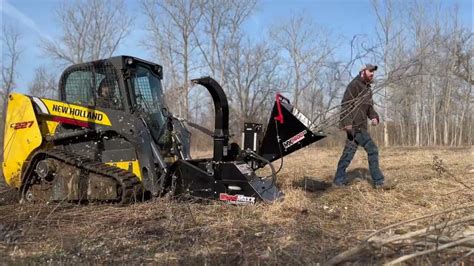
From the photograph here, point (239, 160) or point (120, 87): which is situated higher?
point (120, 87)

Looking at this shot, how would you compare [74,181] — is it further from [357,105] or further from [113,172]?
[357,105]

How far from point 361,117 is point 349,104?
0.35 meters

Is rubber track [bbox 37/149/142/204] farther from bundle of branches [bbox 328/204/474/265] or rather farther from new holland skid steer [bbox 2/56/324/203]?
bundle of branches [bbox 328/204/474/265]

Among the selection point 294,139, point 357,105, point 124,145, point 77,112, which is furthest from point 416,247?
point 77,112

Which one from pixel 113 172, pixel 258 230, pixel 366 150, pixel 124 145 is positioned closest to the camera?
pixel 258 230

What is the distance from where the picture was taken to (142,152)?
655cm

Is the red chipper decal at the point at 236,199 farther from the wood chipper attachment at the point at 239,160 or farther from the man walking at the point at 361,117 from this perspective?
the man walking at the point at 361,117

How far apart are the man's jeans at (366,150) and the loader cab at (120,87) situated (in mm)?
2807

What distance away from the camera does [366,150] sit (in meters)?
7.48

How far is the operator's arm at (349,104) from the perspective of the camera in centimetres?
730

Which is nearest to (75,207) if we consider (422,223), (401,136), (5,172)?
(5,172)

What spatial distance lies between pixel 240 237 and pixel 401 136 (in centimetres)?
2928

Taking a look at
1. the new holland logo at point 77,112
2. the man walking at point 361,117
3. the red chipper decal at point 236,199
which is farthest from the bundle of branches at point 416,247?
the new holland logo at point 77,112

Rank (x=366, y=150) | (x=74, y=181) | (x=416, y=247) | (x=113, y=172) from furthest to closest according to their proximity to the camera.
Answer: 1. (x=366, y=150)
2. (x=74, y=181)
3. (x=113, y=172)
4. (x=416, y=247)
